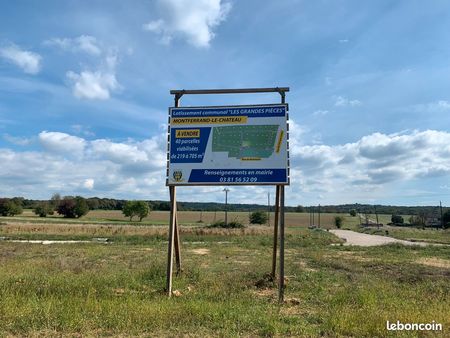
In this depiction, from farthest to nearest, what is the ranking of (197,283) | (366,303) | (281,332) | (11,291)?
(197,283)
(11,291)
(366,303)
(281,332)

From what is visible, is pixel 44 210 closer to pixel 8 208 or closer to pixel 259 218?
pixel 8 208

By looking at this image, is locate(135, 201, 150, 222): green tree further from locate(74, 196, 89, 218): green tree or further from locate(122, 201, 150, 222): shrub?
locate(74, 196, 89, 218): green tree

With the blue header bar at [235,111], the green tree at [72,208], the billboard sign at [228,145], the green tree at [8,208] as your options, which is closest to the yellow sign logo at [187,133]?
the billboard sign at [228,145]

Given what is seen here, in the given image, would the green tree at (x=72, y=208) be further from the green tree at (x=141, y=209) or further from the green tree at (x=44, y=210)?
the green tree at (x=141, y=209)

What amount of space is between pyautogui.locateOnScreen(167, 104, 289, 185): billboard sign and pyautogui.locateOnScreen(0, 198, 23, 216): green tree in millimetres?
103022

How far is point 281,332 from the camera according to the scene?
5.49 metres

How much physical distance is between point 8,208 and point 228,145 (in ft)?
341

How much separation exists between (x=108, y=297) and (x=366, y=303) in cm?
464

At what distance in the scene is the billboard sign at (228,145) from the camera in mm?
8758

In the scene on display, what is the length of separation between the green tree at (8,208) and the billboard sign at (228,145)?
10302 cm

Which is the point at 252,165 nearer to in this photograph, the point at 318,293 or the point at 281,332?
the point at 318,293

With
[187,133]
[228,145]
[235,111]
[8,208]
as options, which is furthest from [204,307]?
[8,208]

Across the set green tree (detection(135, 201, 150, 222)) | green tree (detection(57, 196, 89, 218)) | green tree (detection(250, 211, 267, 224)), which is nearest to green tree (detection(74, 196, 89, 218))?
green tree (detection(57, 196, 89, 218))

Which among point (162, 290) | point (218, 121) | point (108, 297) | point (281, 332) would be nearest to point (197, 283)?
point (162, 290)
